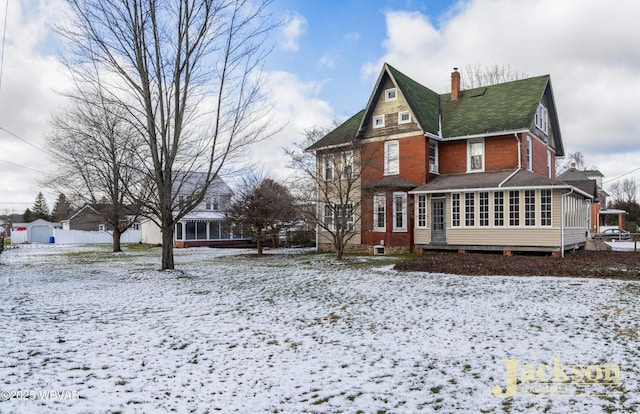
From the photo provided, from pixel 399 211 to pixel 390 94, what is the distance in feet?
21.2

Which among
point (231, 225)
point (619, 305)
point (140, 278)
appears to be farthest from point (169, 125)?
point (619, 305)

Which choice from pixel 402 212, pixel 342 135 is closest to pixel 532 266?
pixel 402 212

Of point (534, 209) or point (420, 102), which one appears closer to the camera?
point (534, 209)

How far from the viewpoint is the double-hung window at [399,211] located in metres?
22.5

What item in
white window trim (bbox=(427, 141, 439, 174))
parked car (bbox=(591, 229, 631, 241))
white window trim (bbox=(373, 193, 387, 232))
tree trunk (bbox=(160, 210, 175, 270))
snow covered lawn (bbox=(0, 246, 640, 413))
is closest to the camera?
snow covered lawn (bbox=(0, 246, 640, 413))

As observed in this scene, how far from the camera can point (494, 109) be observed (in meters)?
23.4

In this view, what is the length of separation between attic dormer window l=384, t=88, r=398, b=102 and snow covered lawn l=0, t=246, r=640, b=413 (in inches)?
571

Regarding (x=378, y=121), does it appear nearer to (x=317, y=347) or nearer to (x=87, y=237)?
(x=317, y=347)

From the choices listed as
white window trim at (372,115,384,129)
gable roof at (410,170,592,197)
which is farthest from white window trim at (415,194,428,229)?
white window trim at (372,115,384,129)

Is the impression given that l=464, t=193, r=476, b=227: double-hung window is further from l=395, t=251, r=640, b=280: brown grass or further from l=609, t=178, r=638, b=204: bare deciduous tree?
l=609, t=178, r=638, b=204: bare deciduous tree

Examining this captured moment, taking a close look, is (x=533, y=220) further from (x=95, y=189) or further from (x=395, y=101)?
(x=95, y=189)

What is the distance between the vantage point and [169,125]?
15.3 metres

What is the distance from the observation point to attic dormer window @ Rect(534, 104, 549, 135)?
933 inches

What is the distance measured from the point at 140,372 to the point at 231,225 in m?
20.9
